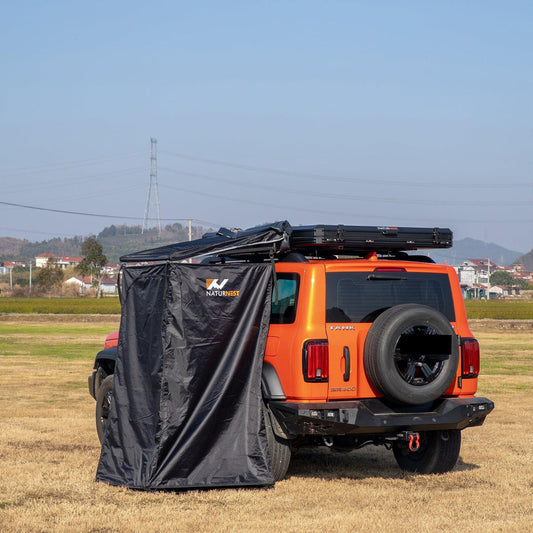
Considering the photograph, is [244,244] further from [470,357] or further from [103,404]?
[103,404]

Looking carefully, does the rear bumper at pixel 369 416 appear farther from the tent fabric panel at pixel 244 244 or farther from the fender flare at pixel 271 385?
the tent fabric panel at pixel 244 244

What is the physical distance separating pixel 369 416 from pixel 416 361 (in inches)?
26.1

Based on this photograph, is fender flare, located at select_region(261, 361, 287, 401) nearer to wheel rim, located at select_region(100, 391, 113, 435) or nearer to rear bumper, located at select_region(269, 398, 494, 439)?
rear bumper, located at select_region(269, 398, 494, 439)

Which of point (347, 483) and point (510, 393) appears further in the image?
point (510, 393)

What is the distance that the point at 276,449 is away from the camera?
8.19 m

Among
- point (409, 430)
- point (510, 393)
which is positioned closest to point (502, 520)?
point (409, 430)

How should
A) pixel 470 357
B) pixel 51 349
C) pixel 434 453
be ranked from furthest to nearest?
pixel 51 349, pixel 434 453, pixel 470 357

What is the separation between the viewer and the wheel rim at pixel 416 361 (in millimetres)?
7871

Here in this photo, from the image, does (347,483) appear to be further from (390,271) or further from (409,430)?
(390,271)

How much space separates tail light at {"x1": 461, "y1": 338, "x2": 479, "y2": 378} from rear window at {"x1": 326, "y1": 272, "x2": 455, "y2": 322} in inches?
11.0

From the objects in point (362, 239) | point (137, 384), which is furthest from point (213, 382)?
point (362, 239)

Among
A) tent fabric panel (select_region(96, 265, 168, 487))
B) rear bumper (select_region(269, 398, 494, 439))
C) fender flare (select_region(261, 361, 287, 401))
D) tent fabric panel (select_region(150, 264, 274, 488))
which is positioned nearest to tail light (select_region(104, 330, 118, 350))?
tent fabric panel (select_region(96, 265, 168, 487))

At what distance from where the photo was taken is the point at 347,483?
27.7 feet

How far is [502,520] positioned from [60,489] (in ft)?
12.5
